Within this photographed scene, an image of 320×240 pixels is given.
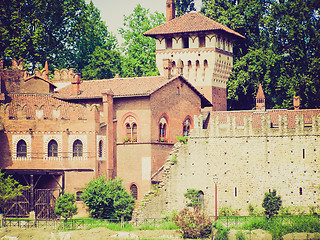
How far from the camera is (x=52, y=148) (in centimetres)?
6103

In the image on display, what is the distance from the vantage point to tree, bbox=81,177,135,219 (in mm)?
56969

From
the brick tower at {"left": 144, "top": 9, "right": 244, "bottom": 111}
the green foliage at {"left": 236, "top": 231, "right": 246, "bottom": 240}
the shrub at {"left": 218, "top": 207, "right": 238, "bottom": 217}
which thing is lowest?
the green foliage at {"left": 236, "top": 231, "right": 246, "bottom": 240}

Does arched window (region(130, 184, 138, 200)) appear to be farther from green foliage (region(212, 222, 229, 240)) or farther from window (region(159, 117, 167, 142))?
green foliage (region(212, 222, 229, 240))

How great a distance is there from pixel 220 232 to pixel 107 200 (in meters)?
8.25

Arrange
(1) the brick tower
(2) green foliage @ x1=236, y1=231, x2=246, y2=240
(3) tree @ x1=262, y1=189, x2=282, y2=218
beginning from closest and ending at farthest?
(2) green foliage @ x1=236, y1=231, x2=246, y2=240, (3) tree @ x1=262, y1=189, x2=282, y2=218, (1) the brick tower

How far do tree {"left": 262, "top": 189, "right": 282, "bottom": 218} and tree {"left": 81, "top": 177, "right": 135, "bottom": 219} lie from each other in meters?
8.66

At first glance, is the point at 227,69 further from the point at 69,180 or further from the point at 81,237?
the point at 81,237

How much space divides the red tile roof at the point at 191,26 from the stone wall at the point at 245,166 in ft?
50.8

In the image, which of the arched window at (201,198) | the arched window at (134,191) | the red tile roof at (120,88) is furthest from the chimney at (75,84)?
the arched window at (201,198)

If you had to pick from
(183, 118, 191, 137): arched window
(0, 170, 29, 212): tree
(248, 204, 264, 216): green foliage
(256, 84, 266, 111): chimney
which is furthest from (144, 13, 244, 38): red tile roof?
(0, 170, 29, 212): tree

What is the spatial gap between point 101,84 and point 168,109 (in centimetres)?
578

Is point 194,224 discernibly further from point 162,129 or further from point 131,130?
point 162,129

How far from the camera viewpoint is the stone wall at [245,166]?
58.0 meters

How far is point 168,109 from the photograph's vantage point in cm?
6438
